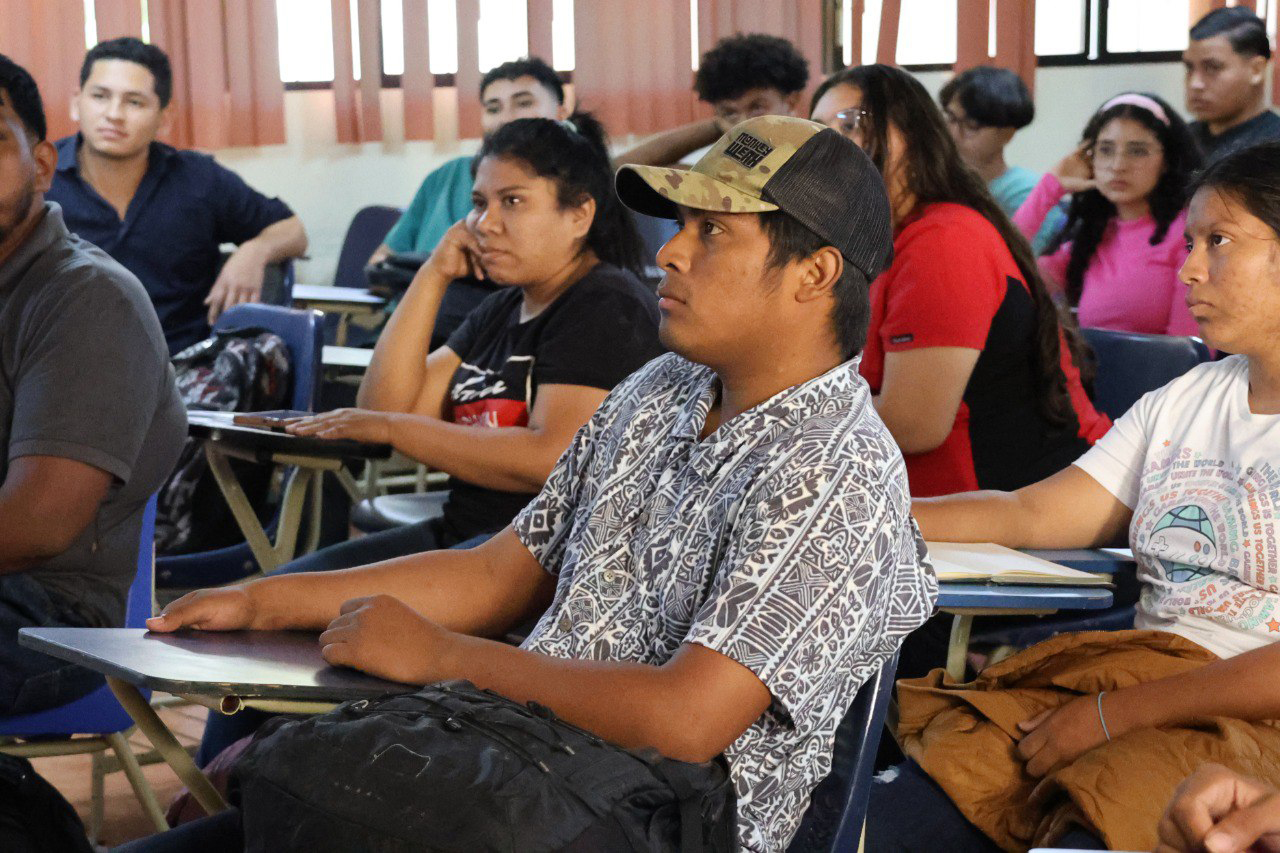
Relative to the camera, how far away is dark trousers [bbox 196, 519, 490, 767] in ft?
6.48

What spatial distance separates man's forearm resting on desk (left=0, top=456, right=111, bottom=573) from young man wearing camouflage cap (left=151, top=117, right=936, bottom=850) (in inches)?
18.9

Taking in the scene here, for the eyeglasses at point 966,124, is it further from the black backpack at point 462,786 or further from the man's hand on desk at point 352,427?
the black backpack at point 462,786

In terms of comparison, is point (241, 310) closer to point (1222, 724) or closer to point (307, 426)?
point (307, 426)

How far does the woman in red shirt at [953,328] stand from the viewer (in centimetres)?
247

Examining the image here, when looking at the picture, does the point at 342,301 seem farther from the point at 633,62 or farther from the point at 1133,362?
the point at 1133,362

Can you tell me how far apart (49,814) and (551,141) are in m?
1.57

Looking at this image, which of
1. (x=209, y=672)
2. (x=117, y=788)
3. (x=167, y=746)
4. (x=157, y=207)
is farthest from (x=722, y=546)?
(x=157, y=207)

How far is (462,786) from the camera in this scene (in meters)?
1.11

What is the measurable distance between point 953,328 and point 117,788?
183 centimetres

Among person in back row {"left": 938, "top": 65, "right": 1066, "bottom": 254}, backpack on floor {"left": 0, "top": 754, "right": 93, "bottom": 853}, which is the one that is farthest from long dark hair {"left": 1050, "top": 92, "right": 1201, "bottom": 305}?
backpack on floor {"left": 0, "top": 754, "right": 93, "bottom": 853}

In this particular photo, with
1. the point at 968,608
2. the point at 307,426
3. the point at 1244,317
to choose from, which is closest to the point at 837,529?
the point at 968,608

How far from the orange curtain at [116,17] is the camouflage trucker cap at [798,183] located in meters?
4.52

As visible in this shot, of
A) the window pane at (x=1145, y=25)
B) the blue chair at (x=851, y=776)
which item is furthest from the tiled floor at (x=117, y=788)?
the window pane at (x=1145, y=25)

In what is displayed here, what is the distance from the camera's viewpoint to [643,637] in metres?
1.46
